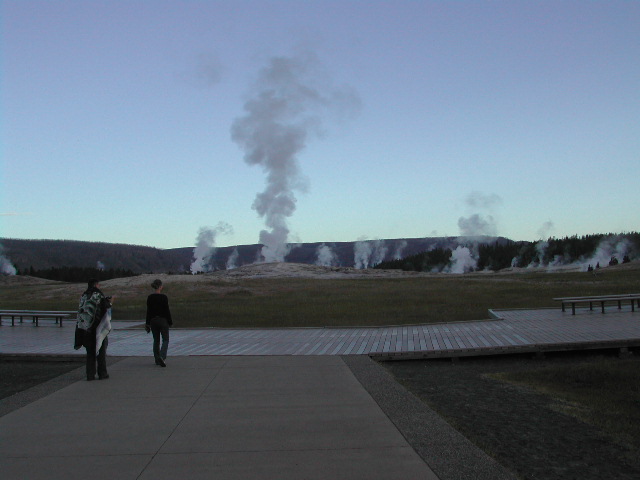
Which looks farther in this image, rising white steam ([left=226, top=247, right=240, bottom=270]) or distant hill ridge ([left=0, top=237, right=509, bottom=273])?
rising white steam ([left=226, top=247, right=240, bottom=270])

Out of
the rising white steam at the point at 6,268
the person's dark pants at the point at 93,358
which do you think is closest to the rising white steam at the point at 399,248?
the rising white steam at the point at 6,268

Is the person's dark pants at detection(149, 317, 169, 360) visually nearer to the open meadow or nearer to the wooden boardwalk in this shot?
the wooden boardwalk

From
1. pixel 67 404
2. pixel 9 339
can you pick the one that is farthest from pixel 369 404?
pixel 9 339

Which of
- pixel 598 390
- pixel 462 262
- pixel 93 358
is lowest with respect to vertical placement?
pixel 598 390

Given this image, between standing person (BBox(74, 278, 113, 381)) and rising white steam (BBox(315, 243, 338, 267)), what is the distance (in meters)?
145

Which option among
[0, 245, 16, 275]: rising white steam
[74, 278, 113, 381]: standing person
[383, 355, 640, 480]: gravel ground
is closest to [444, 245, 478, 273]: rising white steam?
[0, 245, 16, 275]: rising white steam

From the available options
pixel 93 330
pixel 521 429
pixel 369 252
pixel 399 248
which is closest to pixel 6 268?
pixel 93 330

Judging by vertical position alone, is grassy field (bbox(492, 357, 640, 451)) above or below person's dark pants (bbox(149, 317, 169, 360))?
below

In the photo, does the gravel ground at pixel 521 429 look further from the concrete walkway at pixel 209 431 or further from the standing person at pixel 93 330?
the standing person at pixel 93 330

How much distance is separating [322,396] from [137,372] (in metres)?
3.67

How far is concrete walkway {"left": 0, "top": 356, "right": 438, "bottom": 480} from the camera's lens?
15.4 feet

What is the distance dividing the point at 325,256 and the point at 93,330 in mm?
147860

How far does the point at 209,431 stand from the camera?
19.1 ft

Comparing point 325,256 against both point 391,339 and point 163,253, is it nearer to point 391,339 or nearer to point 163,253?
point 163,253
